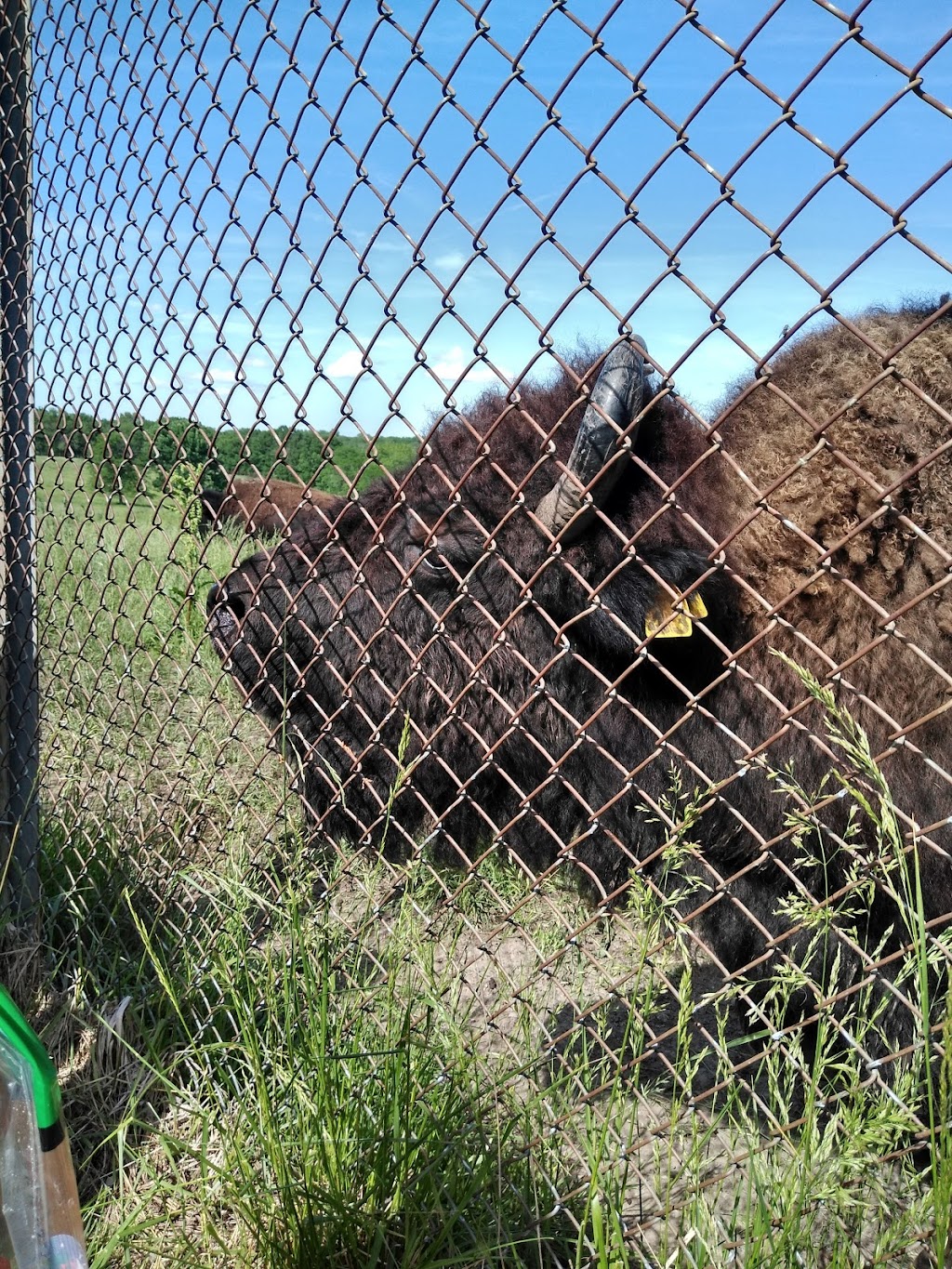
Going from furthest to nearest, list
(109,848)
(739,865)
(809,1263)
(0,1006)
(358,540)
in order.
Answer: (358,540) → (109,848) → (739,865) → (809,1263) → (0,1006)

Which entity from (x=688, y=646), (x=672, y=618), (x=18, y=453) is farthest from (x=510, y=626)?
(x=18, y=453)

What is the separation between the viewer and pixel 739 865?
2.77 meters

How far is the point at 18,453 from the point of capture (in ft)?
10.2

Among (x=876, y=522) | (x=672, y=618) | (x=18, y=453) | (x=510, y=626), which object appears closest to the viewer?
(x=672, y=618)

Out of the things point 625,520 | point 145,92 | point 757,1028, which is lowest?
point 757,1028

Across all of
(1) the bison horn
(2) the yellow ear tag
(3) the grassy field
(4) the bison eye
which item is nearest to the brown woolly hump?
(2) the yellow ear tag

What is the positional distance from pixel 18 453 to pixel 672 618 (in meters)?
2.32

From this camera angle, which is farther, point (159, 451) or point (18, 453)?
point (159, 451)

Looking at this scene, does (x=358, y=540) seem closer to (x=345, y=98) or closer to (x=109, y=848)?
(x=109, y=848)

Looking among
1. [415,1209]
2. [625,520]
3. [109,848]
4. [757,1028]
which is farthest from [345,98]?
[757,1028]

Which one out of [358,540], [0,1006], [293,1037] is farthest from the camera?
→ [358,540]

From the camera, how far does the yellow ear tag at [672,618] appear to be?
198 cm

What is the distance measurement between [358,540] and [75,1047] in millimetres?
2002

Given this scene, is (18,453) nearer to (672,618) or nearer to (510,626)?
(510,626)
